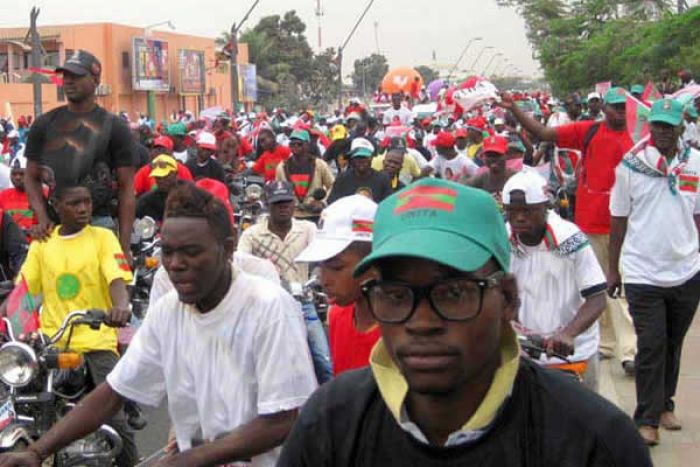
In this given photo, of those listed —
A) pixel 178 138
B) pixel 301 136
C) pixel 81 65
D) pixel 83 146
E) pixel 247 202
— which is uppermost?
pixel 81 65

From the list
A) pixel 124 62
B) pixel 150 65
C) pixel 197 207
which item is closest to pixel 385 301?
pixel 197 207

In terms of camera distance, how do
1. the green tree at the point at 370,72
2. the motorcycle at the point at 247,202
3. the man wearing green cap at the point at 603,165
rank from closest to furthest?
the man wearing green cap at the point at 603,165 → the motorcycle at the point at 247,202 → the green tree at the point at 370,72

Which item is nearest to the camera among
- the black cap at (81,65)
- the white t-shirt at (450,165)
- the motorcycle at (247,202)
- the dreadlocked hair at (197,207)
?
the dreadlocked hair at (197,207)

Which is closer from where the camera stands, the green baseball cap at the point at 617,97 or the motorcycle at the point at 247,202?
the green baseball cap at the point at 617,97

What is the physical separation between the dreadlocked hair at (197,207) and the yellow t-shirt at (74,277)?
8.06ft

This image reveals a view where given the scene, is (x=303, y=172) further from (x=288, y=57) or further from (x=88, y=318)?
(x=288, y=57)

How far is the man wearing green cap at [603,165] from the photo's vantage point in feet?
29.3

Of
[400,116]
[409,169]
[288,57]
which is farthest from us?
[288,57]

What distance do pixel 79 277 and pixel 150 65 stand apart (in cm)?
6298

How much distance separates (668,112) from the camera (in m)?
6.78

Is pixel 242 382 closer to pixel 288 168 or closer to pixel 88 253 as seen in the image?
pixel 88 253

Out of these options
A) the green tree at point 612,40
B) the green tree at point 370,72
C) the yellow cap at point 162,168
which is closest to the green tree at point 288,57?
the green tree at point 612,40

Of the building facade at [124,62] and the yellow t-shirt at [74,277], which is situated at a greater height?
the building facade at [124,62]

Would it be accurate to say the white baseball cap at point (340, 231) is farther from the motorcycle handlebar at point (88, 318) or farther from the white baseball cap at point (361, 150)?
the white baseball cap at point (361, 150)
